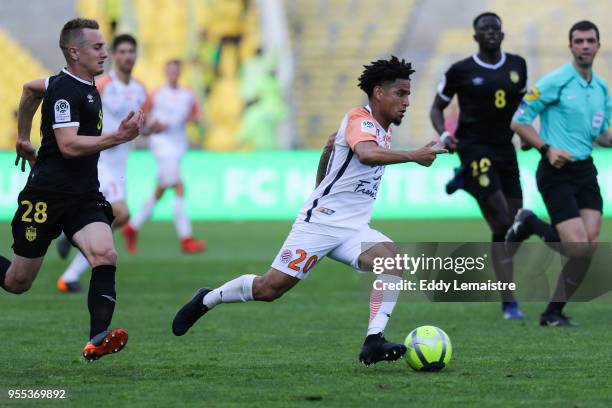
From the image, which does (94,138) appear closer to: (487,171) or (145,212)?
(487,171)

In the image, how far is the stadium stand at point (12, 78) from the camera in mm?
26250

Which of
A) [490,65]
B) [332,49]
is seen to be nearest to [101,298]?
[490,65]

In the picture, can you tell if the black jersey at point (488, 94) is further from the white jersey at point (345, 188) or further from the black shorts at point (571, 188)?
the white jersey at point (345, 188)

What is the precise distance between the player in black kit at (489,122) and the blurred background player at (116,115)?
11.4 ft

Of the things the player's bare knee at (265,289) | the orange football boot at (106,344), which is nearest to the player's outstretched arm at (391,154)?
the player's bare knee at (265,289)

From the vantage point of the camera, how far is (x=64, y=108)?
7.38m

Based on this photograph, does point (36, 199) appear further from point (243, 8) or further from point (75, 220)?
point (243, 8)

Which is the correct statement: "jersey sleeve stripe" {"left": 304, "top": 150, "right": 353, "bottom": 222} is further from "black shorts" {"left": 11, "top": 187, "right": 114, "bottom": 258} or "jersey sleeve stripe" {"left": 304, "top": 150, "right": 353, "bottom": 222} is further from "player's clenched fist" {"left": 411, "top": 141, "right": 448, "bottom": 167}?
"black shorts" {"left": 11, "top": 187, "right": 114, "bottom": 258}

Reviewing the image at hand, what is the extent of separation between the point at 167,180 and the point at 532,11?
1246cm

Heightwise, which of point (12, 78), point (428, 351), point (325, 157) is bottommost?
point (12, 78)

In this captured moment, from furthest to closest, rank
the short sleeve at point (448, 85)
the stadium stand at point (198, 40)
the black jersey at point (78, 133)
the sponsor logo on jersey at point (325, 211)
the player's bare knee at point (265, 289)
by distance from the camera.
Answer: the stadium stand at point (198, 40)
the short sleeve at point (448, 85)
the player's bare knee at point (265, 289)
the sponsor logo on jersey at point (325, 211)
the black jersey at point (78, 133)

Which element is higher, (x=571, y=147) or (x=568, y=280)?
(x=571, y=147)

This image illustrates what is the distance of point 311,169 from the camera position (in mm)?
22578

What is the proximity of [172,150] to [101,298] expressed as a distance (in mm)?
10206
